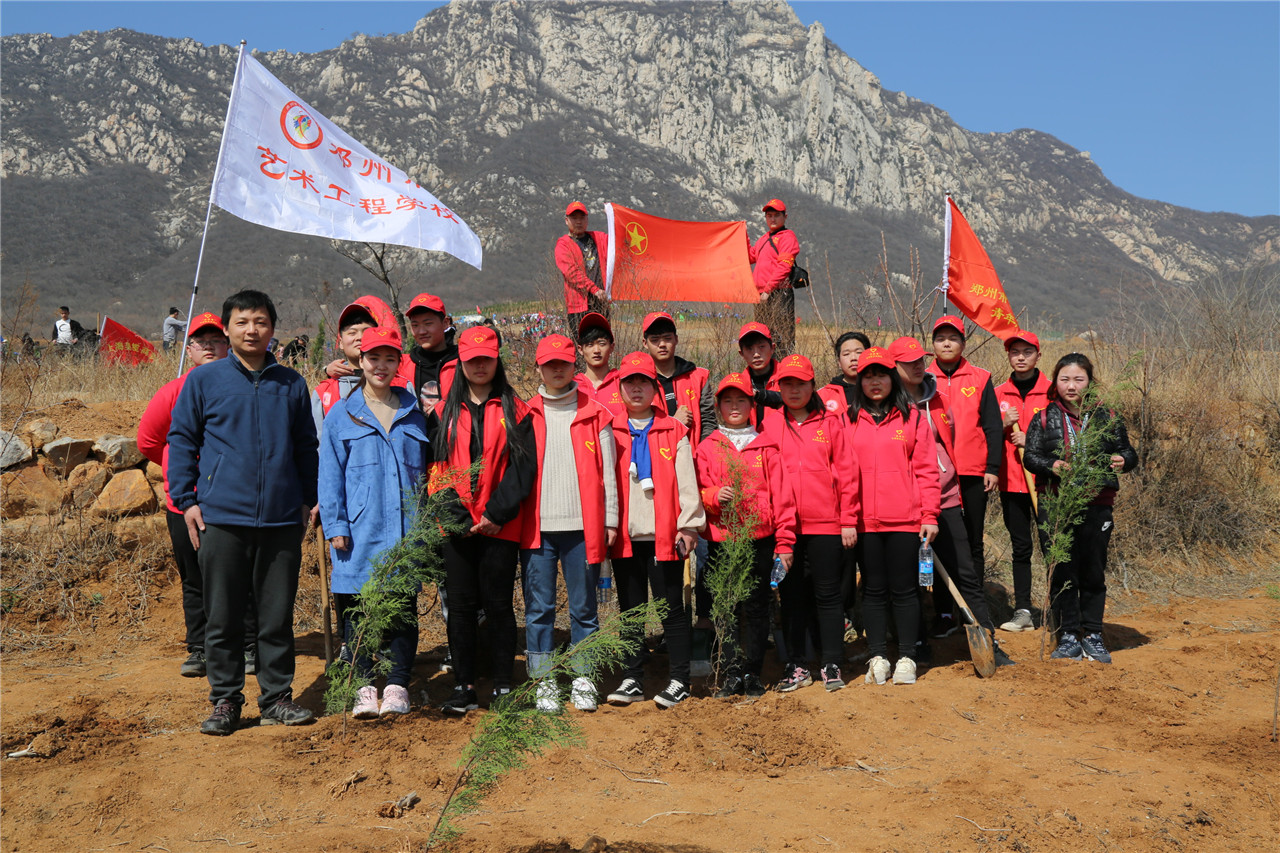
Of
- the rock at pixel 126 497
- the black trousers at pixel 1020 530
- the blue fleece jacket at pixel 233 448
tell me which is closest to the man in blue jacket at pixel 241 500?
the blue fleece jacket at pixel 233 448

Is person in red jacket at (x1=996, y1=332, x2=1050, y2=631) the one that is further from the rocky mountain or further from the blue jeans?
the rocky mountain

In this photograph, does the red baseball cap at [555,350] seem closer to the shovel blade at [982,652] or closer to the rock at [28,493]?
the shovel blade at [982,652]

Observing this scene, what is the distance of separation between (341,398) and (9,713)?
8.32 feet

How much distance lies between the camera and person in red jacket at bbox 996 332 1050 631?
20.6ft

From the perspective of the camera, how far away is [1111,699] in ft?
16.3

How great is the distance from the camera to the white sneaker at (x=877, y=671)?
5.32m

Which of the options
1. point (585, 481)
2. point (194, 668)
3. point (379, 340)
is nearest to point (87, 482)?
point (194, 668)

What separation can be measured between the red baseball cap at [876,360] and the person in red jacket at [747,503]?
2.38ft

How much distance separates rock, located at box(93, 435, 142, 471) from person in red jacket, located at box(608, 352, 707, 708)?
4.92 metres

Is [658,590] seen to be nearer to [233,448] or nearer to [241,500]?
[241,500]

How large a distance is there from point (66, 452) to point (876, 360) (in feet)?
21.9

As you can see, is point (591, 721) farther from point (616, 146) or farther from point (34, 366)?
point (616, 146)

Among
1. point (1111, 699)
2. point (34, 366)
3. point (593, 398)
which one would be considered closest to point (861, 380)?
point (593, 398)

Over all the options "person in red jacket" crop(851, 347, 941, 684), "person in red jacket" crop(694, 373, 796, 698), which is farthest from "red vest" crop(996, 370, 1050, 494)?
"person in red jacket" crop(694, 373, 796, 698)
